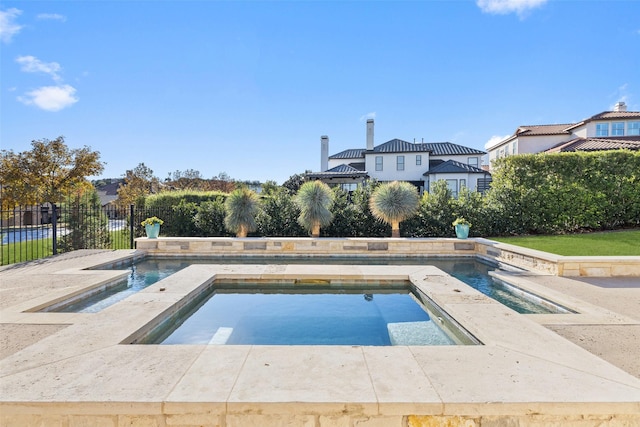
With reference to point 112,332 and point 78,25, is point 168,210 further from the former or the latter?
point 112,332

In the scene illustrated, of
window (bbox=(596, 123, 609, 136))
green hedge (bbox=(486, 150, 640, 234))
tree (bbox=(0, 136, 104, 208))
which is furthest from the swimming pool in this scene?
window (bbox=(596, 123, 609, 136))

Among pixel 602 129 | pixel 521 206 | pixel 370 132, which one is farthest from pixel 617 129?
pixel 521 206

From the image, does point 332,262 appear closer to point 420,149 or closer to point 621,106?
point 420,149

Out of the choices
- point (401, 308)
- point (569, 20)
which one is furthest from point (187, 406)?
point (569, 20)

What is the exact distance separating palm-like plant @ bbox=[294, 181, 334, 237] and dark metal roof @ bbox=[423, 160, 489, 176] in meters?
19.1

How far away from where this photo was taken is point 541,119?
92.4 ft

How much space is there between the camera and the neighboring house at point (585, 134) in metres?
22.7

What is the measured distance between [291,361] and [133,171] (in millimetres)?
36036

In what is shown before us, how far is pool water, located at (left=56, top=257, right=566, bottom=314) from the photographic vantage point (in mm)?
4773

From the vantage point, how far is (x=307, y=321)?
420 cm

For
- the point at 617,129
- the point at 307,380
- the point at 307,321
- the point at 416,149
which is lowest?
the point at 307,321

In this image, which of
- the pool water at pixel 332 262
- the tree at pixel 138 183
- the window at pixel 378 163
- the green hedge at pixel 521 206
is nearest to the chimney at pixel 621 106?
the window at pixel 378 163

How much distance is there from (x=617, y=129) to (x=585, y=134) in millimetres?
1952

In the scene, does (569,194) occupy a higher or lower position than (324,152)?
lower
